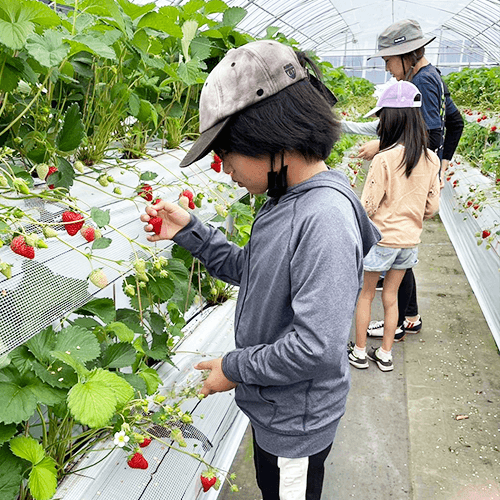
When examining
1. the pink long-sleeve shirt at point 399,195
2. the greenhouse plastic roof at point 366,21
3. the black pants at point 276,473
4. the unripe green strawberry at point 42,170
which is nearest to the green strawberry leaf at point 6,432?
the unripe green strawberry at point 42,170

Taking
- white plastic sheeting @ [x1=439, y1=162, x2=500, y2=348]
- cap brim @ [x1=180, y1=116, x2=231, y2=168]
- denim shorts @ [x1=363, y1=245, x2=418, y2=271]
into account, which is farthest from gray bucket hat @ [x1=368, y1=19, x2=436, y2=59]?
cap brim @ [x1=180, y1=116, x2=231, y2=168]

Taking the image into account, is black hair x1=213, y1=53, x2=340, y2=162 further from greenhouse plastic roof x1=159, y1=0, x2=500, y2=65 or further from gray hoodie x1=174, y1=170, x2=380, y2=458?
greenhouse plastic roof x1=159, y1=0, x2=500, y2=65

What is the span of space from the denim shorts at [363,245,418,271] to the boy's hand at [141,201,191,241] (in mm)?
1413

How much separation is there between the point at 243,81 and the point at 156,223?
1.47 feet

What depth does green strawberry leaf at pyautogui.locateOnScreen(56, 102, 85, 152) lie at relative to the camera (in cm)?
114

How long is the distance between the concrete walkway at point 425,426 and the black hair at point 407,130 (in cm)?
120

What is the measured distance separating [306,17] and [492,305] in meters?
15.5

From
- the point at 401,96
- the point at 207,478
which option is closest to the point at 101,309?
the point at 207,478

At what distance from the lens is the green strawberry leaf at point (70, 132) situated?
1144mm

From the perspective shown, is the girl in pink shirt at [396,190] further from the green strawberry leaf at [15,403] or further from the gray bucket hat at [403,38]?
the green strawberry leaf at [15,403]

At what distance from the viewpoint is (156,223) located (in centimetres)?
121

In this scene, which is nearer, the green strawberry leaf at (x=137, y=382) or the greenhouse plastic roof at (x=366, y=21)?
the green strawberry leaf at (x=137, y=382)

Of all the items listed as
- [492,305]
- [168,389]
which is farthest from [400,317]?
[168,389]

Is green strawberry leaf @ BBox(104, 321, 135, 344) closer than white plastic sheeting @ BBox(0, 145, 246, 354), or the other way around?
white plastic sheeting @ BBox(0, 145, 246, 354)
